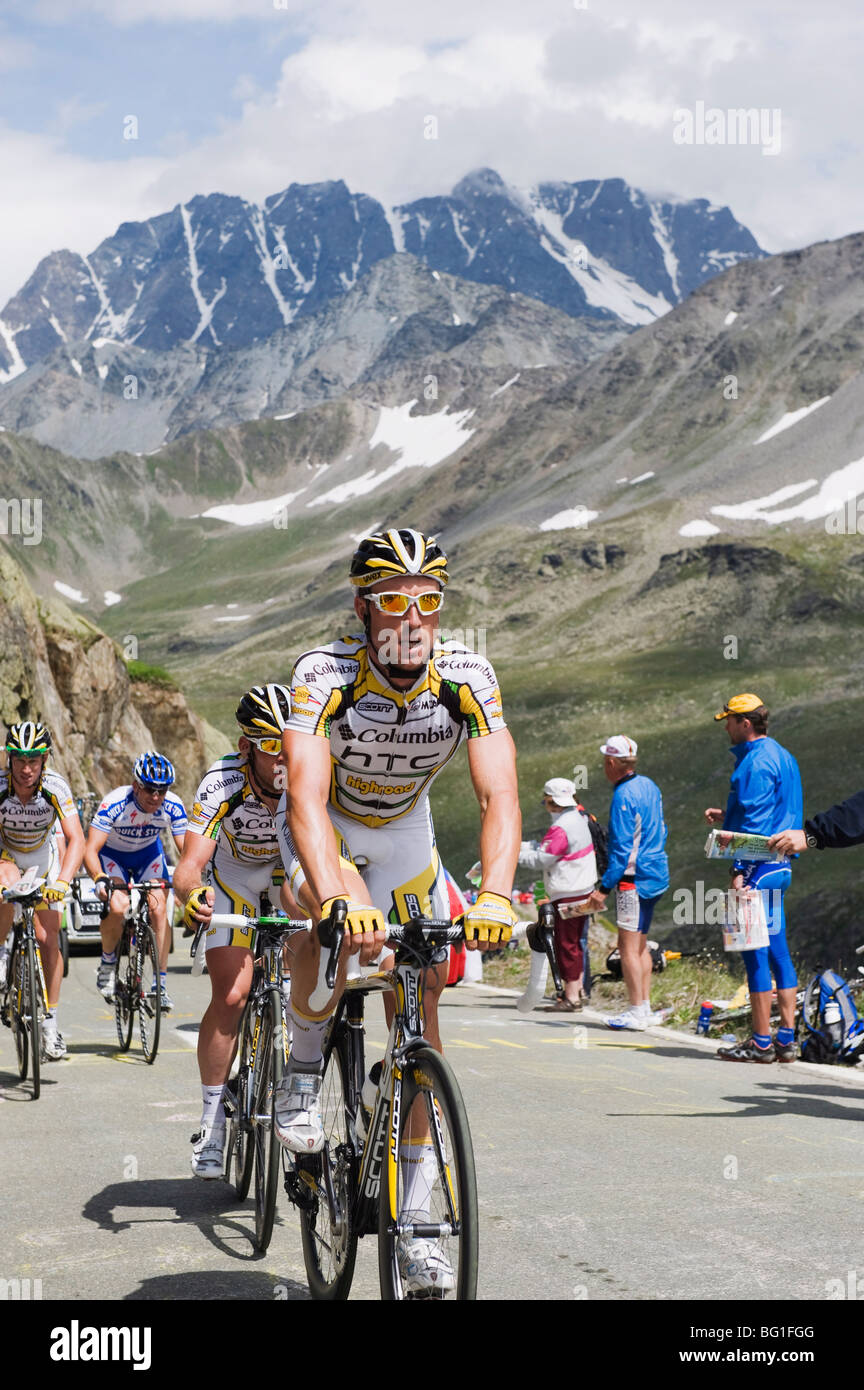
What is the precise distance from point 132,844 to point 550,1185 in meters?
6.78

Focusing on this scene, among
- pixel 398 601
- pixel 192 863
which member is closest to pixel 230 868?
pixel 192 863

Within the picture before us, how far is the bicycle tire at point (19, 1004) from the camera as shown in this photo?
10.2 meters

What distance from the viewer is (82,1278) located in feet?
17.9

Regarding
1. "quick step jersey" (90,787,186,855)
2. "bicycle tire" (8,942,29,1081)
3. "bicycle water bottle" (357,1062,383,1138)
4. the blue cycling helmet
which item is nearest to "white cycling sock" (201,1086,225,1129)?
"bicycle water bottle" (357,1062,383,1138)

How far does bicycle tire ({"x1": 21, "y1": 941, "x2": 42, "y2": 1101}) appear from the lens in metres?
9.63

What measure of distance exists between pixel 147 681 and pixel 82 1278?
35.8 m

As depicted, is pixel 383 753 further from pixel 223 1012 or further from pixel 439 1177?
pixel 223 1012

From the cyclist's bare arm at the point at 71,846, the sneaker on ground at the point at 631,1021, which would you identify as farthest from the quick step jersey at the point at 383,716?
the sneaker on ground at the point at 631,1021

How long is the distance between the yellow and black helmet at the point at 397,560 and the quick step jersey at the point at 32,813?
20.3ft

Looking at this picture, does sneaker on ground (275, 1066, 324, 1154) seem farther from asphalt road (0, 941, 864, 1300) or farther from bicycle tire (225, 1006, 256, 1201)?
bicycle tire (225, 1006, 256, 1201)

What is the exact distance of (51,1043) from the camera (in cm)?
1126

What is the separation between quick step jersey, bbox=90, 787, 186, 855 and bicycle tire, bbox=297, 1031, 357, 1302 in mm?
7031

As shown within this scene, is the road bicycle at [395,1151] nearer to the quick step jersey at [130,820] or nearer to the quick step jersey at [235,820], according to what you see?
the quick step jersey at [235,820]
